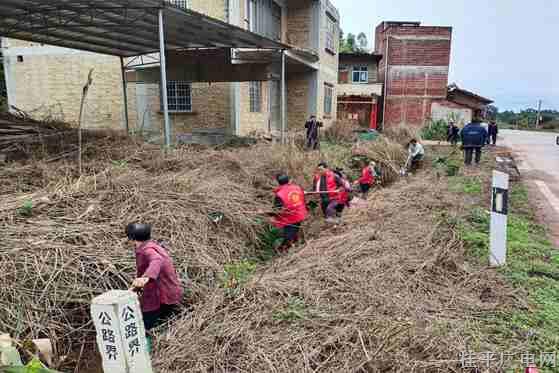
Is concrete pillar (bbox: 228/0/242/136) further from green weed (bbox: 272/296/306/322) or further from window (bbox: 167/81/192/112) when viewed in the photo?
green weed (bbox: 272/296/306/322)

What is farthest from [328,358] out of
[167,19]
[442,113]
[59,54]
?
[442,113]

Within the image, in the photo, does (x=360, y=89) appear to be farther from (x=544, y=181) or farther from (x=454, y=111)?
(x=544, y=181)

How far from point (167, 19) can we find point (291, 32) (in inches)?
437

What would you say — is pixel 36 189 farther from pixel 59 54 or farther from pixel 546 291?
pixel 59 54

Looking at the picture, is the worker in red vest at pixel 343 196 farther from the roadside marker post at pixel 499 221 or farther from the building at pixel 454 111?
the building at pixel 454 111

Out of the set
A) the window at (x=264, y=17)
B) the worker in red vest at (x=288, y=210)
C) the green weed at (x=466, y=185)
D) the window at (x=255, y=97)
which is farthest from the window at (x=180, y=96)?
the green weed at (x=466, y=185)

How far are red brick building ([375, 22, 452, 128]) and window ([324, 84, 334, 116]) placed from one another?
764 cm

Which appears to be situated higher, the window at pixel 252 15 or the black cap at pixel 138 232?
the window at pixel 252 15

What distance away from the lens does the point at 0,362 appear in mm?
2277

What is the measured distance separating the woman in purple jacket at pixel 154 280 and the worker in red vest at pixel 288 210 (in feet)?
8.76

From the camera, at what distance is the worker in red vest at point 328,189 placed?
6843mm

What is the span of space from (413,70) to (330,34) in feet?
34.0

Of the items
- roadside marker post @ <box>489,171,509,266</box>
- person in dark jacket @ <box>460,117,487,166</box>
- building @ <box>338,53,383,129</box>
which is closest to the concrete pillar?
person in dark jacket @ <box>460,117,487,166</box>

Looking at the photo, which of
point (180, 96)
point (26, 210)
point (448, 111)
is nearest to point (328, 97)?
point (180, 96)
